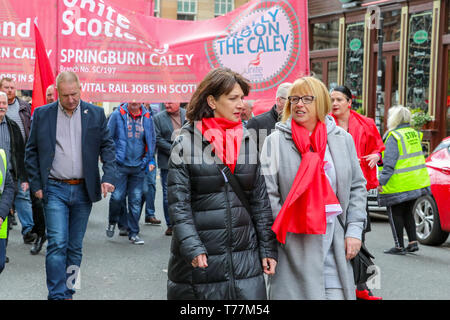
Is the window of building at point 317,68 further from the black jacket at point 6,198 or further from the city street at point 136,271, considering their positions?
the black jacket at point 6,198

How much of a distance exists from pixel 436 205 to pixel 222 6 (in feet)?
102

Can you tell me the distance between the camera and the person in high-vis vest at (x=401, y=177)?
8555 millimetres

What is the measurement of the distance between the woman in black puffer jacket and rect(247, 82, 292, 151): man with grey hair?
2.57 meters

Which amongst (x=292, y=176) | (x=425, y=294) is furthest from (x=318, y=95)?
(x=425, y=294)

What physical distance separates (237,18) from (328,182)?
4.60 meters

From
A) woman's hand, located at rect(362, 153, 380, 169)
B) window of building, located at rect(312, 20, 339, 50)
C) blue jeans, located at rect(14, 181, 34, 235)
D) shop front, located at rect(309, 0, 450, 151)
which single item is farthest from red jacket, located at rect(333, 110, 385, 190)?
window of building, located at rect(312, 20, 339, 50)

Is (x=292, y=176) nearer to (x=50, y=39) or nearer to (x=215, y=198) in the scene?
(x=215, y=198)

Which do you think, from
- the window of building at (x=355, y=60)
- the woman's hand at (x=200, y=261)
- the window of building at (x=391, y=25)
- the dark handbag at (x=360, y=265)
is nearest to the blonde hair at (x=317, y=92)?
the dark handbag at (x=360, y=265)

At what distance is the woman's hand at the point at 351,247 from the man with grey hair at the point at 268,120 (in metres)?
2.58

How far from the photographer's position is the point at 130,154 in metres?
9.31

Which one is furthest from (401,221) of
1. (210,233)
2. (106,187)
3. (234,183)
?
(210,233)

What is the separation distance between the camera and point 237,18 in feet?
27.2

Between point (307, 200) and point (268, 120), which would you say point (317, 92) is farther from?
point (268, 120)
